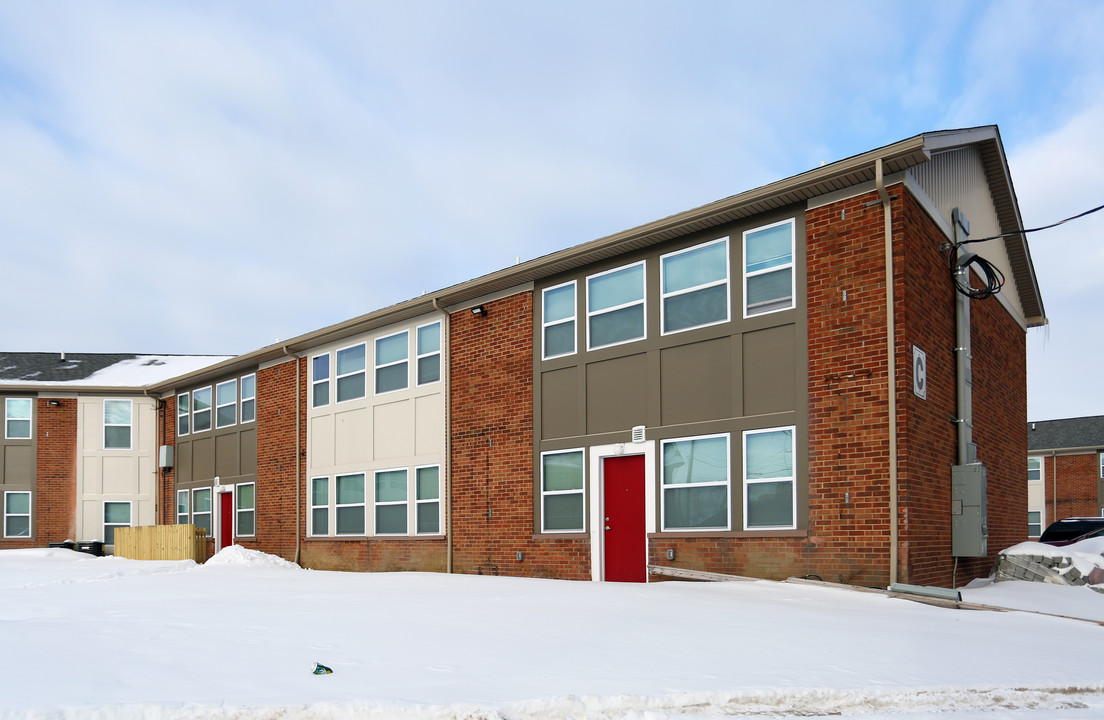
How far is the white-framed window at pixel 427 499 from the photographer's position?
1909cm

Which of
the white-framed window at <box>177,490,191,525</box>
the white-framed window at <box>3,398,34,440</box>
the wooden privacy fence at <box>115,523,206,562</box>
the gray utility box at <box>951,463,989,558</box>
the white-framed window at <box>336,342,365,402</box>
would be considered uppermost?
the white-framed window at <box>336,342,365,402</box>

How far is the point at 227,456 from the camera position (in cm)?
2645

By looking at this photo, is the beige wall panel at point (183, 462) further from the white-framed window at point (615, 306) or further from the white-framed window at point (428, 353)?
the white-framed window at point (615, 306)

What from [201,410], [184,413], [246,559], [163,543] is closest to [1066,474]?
[246,559]

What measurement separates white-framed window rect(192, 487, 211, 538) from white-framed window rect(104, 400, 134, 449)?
4.99 metres

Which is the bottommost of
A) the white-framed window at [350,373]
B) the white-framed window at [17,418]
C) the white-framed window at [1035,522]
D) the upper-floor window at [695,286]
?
the white-framed window at [1035,522]

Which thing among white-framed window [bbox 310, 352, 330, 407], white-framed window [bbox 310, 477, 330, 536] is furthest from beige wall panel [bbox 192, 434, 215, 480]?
white-framed window [bbox 310, 352, 330, 407]

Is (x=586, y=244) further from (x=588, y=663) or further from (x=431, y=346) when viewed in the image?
(x=588, y=663)

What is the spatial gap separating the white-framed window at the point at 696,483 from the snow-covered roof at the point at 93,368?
2096 centimetres

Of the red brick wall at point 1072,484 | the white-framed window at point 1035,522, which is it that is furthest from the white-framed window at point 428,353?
the white-framed window at point 1035,522

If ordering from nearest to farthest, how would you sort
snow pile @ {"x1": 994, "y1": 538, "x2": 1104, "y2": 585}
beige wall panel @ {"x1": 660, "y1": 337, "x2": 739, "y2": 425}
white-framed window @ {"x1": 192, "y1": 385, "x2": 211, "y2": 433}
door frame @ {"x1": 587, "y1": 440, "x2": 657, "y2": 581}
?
snow pile @ {"x1": 994, "y1": 538, "x2": 1104, "y2": 585}, beige wall panel @ {"x1": 660, "y1": 337, "x2": 739, "y2": 425}, door frame @ {"x1": 587, "y1": 440, "x2": 657, "y2": 581}, white-framed window @ {"x1": 192, "y1": 385, "x2": 211, "y2": 433}

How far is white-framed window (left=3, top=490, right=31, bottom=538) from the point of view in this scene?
31.5 metres

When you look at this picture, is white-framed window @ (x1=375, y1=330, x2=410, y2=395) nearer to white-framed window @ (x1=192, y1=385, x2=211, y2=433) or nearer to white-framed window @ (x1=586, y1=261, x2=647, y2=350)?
white-framed window @ (x1=586, y1=261, x2=647, y2=350)

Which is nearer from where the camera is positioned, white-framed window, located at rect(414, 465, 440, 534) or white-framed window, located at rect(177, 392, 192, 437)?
white-framed window, located at rect(414, 465, 440, 534)
